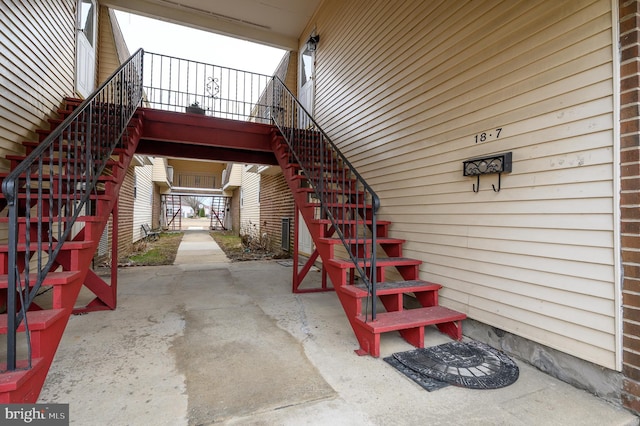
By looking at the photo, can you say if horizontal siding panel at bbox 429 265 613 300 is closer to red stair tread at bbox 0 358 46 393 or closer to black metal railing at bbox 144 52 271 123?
red stair tread at bbox 0 358 46 393

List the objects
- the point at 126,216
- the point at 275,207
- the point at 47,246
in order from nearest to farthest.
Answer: the point at 47,246, the point at 126,216, the point at 275,207

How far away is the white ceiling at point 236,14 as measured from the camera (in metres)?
6.08

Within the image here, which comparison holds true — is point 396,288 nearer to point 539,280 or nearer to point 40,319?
point 539,280

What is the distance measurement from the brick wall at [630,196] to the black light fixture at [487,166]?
690 millimetres

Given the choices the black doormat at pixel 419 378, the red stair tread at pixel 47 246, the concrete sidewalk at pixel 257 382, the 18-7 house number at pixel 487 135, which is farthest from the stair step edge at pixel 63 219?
the 18-7 house number at pixel 487 135

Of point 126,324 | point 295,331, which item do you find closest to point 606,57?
point 295,331

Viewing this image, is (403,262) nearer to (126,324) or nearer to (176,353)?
(176,353)

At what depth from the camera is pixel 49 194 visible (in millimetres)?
2201

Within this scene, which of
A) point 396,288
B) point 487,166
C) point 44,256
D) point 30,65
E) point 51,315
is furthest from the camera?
point 44,256

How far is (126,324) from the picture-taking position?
3115 mm

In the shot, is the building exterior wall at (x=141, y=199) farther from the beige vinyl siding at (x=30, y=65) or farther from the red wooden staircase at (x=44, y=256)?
the red wooden staircase at (x=44, y=256)

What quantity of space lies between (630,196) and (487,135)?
1.08 meters

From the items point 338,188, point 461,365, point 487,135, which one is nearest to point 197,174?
point 338,188

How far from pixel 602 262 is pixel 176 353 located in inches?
121
